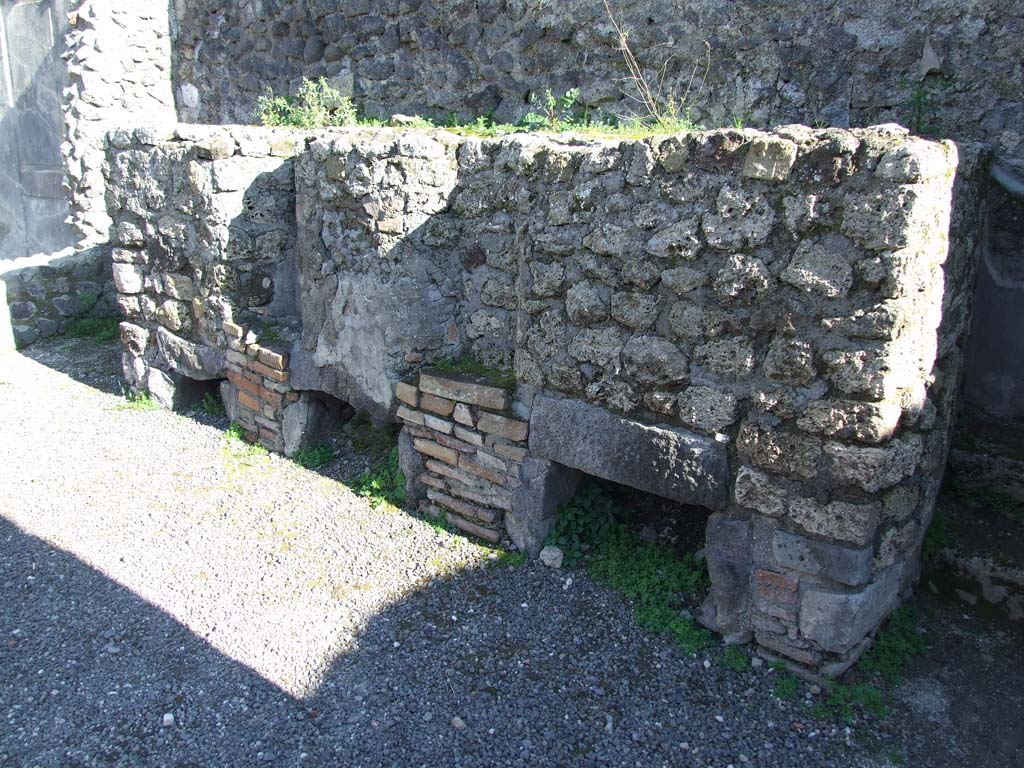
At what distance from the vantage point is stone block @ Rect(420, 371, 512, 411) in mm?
3428

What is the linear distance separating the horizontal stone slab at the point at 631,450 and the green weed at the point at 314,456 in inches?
57.4

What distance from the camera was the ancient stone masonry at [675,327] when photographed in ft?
8.11

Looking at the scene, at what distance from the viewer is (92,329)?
6.65 meters

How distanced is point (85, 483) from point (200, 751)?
2.11 meters

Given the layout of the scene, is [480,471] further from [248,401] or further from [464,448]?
[248,401]

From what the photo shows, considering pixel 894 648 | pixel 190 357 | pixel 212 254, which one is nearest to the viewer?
pixel 894 648

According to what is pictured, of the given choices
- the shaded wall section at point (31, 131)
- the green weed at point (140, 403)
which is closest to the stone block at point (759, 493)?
the green weed at point (140, 403)

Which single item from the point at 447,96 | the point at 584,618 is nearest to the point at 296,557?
the point at 584,618

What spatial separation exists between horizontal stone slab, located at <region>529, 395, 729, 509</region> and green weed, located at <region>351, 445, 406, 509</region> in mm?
887

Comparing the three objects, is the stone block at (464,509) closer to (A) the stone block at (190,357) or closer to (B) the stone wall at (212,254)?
(B) the stone wall at (212,254)

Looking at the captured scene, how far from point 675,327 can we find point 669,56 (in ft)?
7.48

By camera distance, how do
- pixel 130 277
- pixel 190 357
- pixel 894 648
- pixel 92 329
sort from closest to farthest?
1. pixel 894 648
2. pixel 190 357
3. pixel 130 277
4. pixel 92 329

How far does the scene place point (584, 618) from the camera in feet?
10.3

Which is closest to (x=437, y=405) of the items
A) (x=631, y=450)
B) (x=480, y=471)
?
(x=480, y=471)
